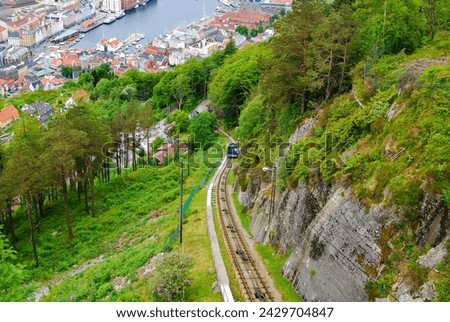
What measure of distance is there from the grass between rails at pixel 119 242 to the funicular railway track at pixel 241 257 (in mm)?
1306

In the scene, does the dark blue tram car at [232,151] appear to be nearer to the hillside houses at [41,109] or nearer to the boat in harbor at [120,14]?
the hillside houses at [41,109]

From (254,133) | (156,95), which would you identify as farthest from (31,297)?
(156,95)

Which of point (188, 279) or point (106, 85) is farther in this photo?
point (106, 85)

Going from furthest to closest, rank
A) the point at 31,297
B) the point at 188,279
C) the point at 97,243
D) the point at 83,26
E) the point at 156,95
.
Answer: the point at 83,26 < the point at 156,95 < the point at 97,243 < the point at 31,297 < the point at 188,279

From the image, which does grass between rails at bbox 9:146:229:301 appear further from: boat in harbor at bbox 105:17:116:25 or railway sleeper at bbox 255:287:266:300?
boat in harbor at bbox 105:17:116:25

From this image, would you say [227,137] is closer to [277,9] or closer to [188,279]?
[188,279]

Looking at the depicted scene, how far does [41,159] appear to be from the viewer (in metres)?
32.6

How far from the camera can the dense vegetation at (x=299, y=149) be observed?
67.2 ft

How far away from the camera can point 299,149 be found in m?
27.3

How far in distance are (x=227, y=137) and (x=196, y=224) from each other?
25.5 meters

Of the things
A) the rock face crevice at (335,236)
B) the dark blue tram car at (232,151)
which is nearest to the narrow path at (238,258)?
the rock face crevice at (335,236)

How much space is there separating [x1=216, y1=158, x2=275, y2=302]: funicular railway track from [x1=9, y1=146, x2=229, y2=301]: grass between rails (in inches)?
51.4

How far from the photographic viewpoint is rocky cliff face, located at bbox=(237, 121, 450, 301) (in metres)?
18.0

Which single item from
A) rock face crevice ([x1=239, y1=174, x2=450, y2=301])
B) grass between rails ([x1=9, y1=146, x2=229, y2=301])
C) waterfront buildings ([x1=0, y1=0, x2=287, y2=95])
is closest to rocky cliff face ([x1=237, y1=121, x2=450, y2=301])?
rock face crevice ([x1=239, y1=174, x2=450, y2=301])
